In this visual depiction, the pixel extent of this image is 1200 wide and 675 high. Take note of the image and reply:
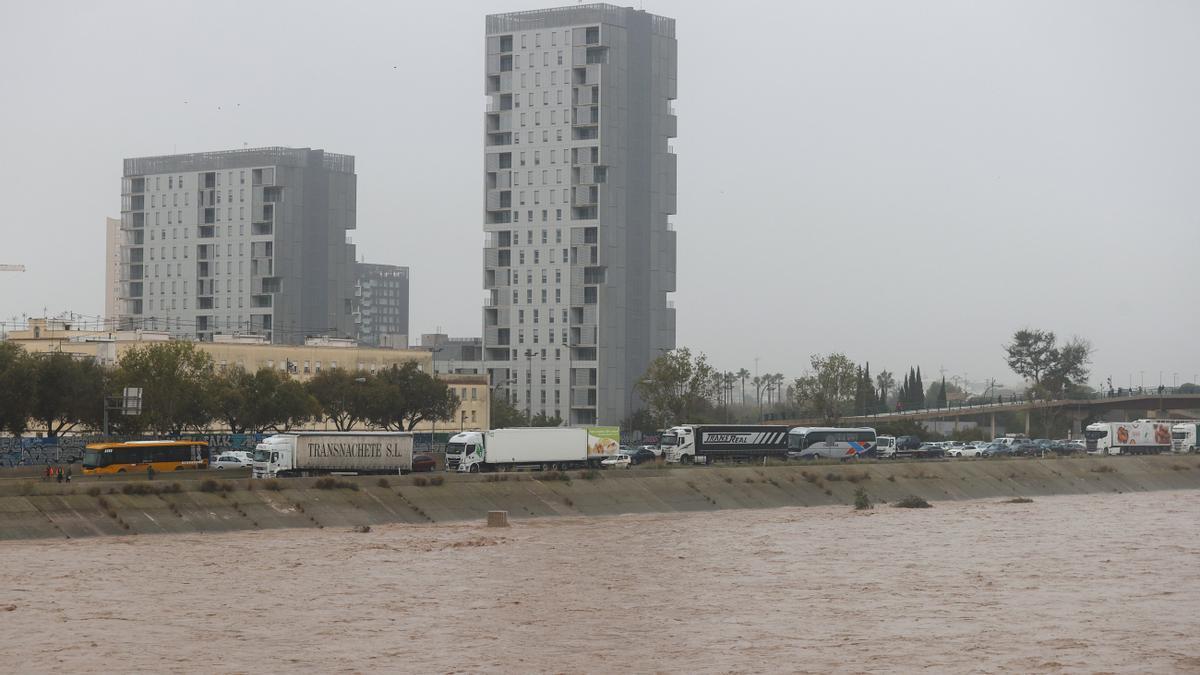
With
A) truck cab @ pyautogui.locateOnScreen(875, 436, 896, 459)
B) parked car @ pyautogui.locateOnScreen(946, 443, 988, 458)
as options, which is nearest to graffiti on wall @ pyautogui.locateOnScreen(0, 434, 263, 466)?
truck cab @ pyautogui.locateOnScreen(875, 436, 896, 459)

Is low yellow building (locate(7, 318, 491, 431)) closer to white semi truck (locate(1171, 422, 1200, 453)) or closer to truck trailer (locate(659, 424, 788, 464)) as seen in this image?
truck trailer (locate(659, 424, 788, 464))

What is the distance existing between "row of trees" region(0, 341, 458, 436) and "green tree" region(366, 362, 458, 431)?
0.09 m

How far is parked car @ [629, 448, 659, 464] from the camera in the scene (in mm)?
110750

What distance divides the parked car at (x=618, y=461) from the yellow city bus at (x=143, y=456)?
2563 cm

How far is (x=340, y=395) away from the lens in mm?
130500

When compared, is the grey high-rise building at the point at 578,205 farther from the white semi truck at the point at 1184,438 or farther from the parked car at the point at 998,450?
the white semi truck at the point at 1184,438

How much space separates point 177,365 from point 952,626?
78.1m

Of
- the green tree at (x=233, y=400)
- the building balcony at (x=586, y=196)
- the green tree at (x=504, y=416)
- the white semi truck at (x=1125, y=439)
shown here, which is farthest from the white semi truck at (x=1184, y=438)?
the green tree at (x=233, y=400)

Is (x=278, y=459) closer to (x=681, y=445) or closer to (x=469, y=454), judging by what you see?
(x=469, y=454)

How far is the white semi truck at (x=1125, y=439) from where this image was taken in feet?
445

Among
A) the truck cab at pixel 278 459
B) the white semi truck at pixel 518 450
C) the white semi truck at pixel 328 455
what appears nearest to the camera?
the white semi truck at pixel 328 455

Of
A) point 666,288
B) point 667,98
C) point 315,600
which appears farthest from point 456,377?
point 315,600


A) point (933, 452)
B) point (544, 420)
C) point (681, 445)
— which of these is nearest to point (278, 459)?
point (681, 445)

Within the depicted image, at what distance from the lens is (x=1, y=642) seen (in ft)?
123
